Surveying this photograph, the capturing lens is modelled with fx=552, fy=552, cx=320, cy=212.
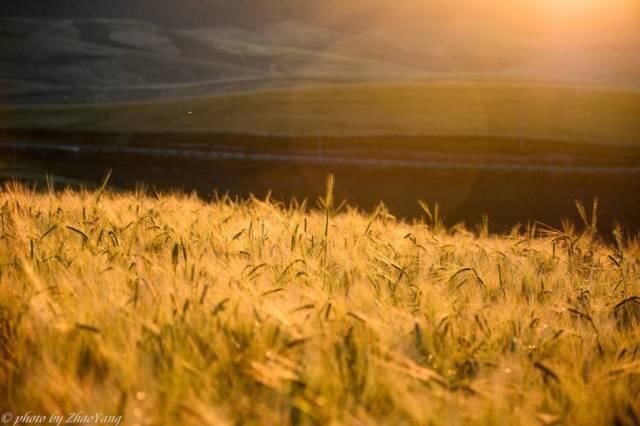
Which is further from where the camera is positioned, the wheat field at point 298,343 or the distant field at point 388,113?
the distant field at point 388,113

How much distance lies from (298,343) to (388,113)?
1955 cm

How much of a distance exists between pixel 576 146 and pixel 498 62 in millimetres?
64083

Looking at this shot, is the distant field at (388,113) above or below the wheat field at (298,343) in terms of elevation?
above

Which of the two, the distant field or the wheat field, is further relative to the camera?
the distant field

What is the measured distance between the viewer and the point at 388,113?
66.3 feet

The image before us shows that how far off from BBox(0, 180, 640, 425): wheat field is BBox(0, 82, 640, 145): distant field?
14.4 m

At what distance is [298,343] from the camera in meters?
1.22

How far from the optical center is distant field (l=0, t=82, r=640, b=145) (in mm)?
16844

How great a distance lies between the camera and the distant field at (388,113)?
1684 cm

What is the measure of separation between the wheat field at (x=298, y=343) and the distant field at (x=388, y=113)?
47.2ft

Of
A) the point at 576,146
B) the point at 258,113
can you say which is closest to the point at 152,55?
the point at 258,113

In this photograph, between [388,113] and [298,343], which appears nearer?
[298,343]

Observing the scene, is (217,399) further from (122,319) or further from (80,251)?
(80,251)

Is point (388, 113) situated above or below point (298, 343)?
above
